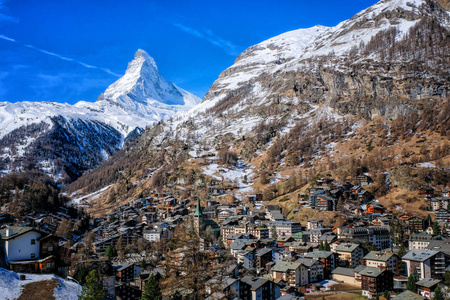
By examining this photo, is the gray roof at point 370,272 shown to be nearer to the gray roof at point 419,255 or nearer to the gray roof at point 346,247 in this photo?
the gray roof at point 419,255

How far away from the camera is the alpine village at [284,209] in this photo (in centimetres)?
2678

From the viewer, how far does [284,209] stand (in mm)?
102312

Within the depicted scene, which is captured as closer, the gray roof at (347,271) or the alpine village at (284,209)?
the alpine village at (284,209)

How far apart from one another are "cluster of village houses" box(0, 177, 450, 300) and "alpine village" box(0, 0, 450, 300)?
21 centimetres

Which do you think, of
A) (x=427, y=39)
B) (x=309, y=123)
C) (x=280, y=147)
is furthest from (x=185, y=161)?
(x=427, y=39)

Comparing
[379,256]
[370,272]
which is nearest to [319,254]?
[379,256]

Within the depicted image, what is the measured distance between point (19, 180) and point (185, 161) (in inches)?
2511

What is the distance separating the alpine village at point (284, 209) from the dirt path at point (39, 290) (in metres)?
0.08

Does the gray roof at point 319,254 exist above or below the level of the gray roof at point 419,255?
below

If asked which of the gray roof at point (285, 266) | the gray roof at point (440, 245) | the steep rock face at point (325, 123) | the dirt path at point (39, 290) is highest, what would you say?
the steep rock face at point (325, 123)

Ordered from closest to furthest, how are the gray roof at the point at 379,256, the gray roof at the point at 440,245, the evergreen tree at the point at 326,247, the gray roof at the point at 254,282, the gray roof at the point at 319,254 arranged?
the gray roof at the point at 254,282 < the gray roof at the point at 440,245 < the gray roof at the point at 379,256 < the gray roof at the point at 319,254 < the evergreen tree at the point at 326,247

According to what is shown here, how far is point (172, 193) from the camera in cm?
13675

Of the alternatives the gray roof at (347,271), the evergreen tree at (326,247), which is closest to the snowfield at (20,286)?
the gray roof at (347,271)

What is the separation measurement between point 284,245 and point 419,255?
24.8 m
